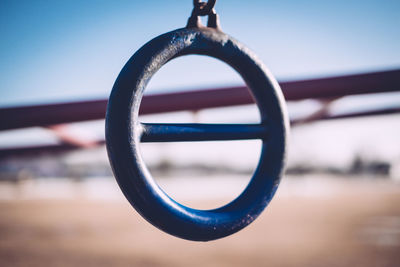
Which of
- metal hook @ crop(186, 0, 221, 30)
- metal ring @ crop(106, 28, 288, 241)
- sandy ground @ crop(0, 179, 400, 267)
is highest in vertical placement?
metal hook @ crop(186, 0, 221, 30)

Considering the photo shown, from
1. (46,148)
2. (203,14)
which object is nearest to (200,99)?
(203,14)

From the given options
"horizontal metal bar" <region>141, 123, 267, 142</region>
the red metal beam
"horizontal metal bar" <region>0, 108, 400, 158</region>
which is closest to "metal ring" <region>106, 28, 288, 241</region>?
"horizontal metal bar" <region>141, 123, 267, 142</region>

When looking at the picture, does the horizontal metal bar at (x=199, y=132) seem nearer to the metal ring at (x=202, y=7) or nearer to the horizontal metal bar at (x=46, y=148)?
the metal ring at (x=202, y=7)

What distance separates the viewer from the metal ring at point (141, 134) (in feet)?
1.53

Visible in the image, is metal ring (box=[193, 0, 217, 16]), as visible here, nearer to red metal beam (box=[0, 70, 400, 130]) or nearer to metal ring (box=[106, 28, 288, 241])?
metal ring (box=[106, 28, 288, 241])

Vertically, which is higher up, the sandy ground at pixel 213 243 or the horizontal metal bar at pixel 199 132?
the horizontal metal bar at pixel 199 132

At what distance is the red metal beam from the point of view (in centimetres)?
96

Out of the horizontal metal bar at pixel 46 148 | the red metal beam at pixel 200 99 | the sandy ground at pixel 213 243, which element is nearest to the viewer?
the red metal beam at pixel 200 99

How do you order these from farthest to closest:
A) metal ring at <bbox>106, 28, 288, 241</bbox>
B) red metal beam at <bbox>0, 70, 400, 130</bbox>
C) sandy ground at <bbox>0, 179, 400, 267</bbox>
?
sandy ground at <bbox>0, 179, 400, 267</bbox> < red metal beam at <bbox>0, 70, 400, 130</bbox> < metal ring at <bbox>106, 28, 288, 241</bbox>

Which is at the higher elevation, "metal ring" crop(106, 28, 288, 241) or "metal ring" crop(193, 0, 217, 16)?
"metal ring" crop(193, 0, 217, 16)

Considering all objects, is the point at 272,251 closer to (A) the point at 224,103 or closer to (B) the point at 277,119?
(A) the point at 224,103

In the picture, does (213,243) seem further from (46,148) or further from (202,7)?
(202,7)

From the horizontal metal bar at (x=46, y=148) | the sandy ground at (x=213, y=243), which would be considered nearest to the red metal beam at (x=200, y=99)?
the horizontal metal bar at (x=46, y=148)

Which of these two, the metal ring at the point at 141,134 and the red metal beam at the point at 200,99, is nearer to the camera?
the metal ring at the point at 141,134
